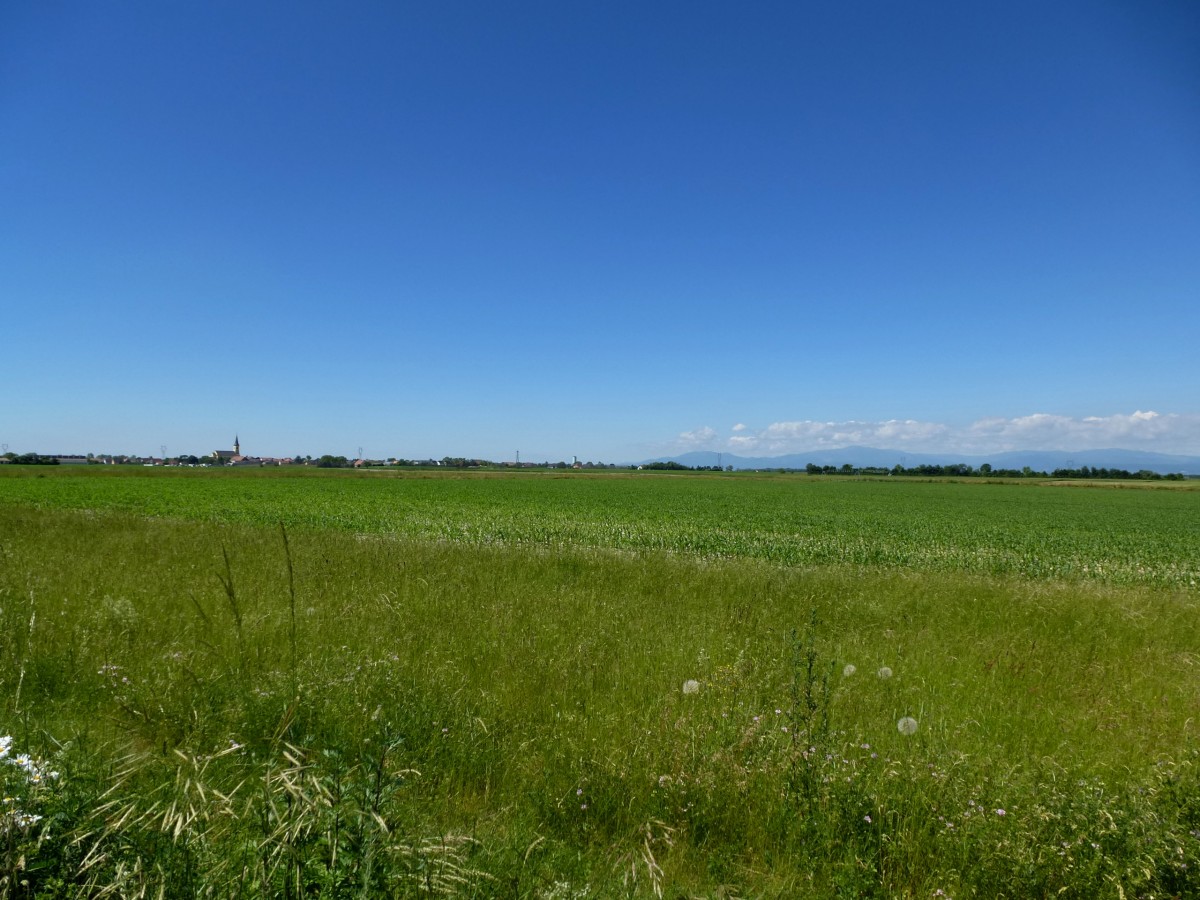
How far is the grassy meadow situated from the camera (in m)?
2.29

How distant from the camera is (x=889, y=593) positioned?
8.84 meters

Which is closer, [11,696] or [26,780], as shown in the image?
[26,780]

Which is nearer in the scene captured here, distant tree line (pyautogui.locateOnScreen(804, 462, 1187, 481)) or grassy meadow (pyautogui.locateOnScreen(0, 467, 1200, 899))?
grassy meadow (pyautogui.locateOnScreen(0, 467, 1200, 899))

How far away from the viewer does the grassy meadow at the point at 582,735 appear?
2.29 m

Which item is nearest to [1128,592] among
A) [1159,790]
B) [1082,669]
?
[1082,669]

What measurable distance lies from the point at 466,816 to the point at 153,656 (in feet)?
12.5

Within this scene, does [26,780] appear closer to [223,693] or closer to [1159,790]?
[223,693]

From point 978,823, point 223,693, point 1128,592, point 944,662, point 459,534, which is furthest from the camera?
point 459,534

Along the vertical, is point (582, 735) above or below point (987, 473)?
below

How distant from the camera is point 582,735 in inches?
165

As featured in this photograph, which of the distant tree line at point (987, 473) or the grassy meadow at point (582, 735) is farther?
the distant tree line at point (987, 473)

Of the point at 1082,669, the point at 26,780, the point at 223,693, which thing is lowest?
the point at 1082,669

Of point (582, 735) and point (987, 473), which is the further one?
point (987, 473)

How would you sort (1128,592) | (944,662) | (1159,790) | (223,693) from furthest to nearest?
1. (1128,592)
2. (944,662)
3. (223,693)
4. (1159,790)
